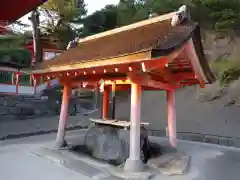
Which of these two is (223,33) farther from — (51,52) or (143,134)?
(143,134)

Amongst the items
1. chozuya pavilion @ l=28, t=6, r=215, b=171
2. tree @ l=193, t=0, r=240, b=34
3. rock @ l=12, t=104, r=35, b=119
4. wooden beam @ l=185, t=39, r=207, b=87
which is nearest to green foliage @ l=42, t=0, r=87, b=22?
rock @ l=12, t=104, r=35, b=119

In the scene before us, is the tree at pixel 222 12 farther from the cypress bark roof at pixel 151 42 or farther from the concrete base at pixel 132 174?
the concrete base at pixel 132 174

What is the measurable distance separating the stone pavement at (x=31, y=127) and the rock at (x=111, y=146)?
4115mm

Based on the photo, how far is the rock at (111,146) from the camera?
23.7 feet

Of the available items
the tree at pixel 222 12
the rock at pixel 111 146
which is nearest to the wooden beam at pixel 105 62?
the rock at pixel 111 146

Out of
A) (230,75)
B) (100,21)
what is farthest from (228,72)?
(100,21)

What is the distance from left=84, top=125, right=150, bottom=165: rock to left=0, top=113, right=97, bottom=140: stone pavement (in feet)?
13.5

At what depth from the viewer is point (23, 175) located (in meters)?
5.73

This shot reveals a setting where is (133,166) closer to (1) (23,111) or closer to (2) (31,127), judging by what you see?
(2) (31,127)

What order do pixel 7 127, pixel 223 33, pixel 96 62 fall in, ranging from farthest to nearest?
1. pixel 223 33
2. pixel 7 127
3. pixel 96 62

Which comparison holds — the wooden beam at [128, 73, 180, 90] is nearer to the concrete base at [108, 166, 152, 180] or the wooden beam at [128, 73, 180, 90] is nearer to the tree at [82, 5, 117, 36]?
the concrete base at [108, 166, 152, 180]

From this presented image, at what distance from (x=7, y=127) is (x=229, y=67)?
1361cm

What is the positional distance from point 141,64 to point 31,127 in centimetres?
892

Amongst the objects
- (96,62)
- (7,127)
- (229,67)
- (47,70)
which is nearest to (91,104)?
(7,127)
